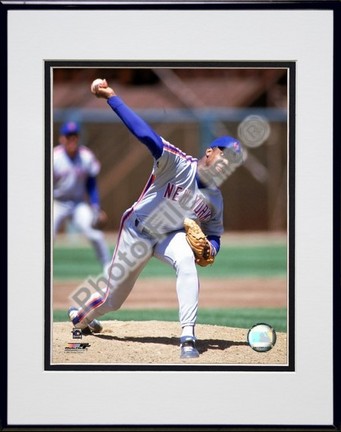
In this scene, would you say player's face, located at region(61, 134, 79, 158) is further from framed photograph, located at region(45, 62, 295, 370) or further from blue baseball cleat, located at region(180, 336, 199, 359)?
blue baseball cleat, located at region(180, 336, 199, 359)

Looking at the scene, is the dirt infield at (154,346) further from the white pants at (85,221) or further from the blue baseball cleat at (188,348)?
the white pants at (85,221)

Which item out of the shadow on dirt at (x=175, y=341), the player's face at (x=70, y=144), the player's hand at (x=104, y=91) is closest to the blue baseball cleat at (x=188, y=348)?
the shadow on dirt at (x=175, y=341)

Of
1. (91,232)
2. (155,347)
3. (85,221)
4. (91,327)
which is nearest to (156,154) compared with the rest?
(155,347)

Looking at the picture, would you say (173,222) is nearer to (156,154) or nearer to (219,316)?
(156,154)

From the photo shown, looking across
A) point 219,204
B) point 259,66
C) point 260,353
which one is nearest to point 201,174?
point 219,204

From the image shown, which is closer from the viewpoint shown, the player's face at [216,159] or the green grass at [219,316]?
the player's face at [216,159]
